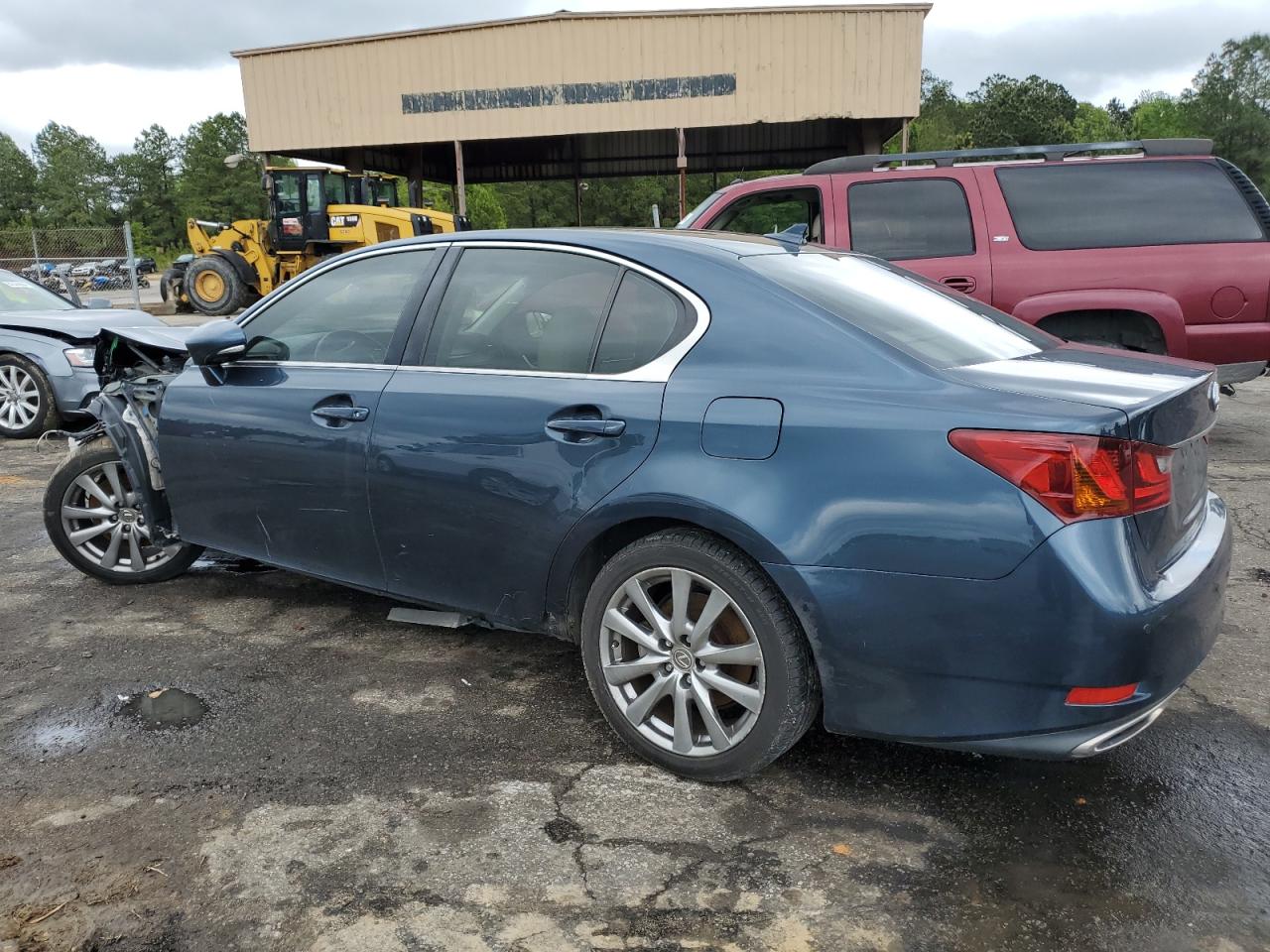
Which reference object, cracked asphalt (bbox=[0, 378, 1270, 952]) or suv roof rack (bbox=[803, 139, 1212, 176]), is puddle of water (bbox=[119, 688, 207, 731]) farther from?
suv roof rack (bbox=[803, 139, 1212, 176])

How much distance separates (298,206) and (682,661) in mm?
18576

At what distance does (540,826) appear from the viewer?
261 centimetres

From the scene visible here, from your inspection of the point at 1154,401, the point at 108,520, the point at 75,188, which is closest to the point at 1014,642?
the point at 1154,401

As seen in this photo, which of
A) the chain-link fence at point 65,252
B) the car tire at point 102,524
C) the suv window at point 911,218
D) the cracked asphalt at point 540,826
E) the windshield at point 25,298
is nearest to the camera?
the cracked asphalt at point 540,826

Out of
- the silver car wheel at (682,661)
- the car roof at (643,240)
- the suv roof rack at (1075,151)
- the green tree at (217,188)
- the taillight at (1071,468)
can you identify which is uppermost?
the green tree at (217,188)

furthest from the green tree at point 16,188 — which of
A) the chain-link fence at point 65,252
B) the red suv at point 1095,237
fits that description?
the red suv at point 1095,237

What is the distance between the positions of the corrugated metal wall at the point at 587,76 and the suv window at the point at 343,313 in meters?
18.2

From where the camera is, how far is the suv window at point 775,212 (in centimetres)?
674

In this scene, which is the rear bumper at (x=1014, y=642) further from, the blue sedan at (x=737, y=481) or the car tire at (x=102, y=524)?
the car tire at (x=102, y=524)

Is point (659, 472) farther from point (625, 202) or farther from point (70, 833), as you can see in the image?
point (625, 202)

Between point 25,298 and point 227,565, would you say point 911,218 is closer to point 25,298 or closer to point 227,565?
point 227,565

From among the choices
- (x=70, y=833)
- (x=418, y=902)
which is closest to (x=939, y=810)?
(x=418, y=902)

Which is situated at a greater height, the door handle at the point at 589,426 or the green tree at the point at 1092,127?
the green tree at the point at 1092,127

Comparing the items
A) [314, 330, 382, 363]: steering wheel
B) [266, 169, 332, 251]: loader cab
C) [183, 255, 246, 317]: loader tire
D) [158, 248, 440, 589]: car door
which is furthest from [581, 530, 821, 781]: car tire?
[183, 255, 246, 317]: loader tire
